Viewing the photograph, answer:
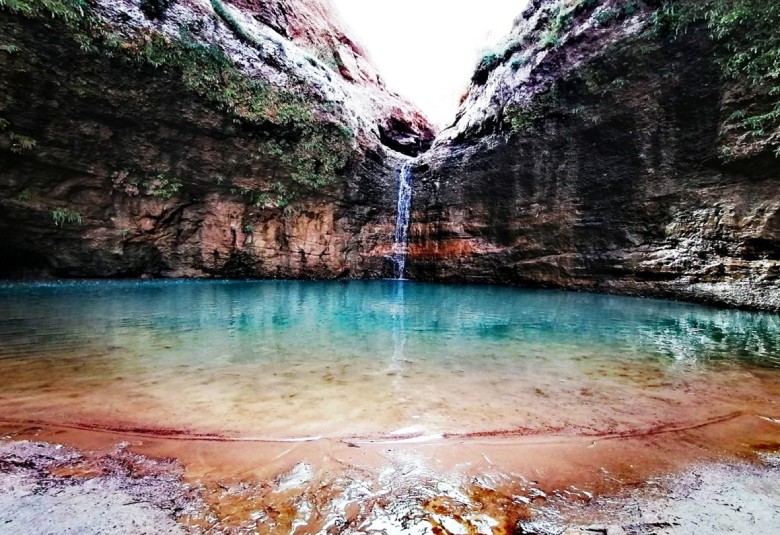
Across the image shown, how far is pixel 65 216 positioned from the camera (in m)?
10.1

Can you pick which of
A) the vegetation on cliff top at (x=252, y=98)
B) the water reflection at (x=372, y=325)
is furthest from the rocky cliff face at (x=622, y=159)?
the vegetation on cliff top at (x=252, y=98)

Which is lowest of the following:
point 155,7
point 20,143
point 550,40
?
point 20,143

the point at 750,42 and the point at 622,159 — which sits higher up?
the point at 750,42

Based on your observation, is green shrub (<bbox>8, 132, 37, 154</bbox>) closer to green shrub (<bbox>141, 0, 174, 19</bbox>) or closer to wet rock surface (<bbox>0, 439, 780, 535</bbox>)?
green shrub (<bbox>141, 0, 174, 19</bbox>)

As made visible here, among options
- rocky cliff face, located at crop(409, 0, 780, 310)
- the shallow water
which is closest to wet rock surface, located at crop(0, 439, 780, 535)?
the shallow water

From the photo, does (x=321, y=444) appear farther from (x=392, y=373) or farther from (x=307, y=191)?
(x=307, y=191)

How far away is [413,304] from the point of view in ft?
25.1

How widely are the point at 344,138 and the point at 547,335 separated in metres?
11.1

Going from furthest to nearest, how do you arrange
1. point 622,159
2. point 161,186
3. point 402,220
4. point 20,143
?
1. point 402,220
2. point 161,186
3. point 622,159
4. point 20,143

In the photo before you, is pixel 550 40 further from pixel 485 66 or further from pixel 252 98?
pixel 252 98

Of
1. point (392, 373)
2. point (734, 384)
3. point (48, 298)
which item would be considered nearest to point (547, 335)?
point (734, 384)

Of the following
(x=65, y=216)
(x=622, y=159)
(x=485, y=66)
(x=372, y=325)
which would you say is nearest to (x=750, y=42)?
(x=622, y=159)

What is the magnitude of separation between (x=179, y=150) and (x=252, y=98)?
8.89 feet

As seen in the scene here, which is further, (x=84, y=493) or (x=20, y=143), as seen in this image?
(x=20, y=143)
